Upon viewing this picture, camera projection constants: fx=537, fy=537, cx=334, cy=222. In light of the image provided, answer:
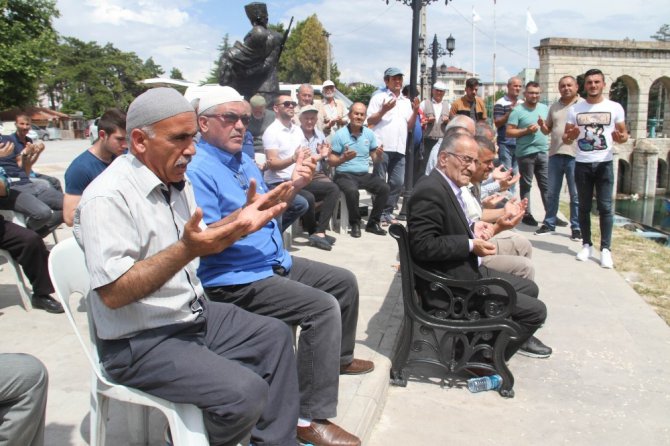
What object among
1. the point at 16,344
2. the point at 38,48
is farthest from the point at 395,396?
the point at 38,48

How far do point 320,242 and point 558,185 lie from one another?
345 centimetres

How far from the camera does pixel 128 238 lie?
72.6 inches

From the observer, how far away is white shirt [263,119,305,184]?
6.21 meters

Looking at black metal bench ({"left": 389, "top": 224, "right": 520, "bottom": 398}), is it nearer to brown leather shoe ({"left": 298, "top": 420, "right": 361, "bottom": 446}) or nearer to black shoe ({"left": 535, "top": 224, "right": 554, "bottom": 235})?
brown leather shoe ({"left": 298, "top": 420, "right": 361, "bottom": 446})

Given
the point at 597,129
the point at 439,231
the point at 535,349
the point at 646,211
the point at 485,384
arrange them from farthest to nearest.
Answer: the point at 646,211
the point at 597,129
the point at 535,349
the point at 485,384
the point at 439,231

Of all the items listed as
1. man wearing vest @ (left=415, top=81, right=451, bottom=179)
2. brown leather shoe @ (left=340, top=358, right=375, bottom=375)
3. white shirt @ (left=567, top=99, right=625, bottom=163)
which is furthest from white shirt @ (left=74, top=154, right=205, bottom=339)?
man wearing vest @ (left=415, top=81, right=451, bottom=179)

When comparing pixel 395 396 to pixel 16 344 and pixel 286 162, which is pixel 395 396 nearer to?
pixel 16 344

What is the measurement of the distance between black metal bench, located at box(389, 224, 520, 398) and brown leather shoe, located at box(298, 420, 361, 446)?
0.91m

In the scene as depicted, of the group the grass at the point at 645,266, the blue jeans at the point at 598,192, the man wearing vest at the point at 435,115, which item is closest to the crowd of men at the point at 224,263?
the blue jeans at the point at 598,192

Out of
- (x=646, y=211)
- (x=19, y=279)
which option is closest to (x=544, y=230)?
(x=19, y=279)

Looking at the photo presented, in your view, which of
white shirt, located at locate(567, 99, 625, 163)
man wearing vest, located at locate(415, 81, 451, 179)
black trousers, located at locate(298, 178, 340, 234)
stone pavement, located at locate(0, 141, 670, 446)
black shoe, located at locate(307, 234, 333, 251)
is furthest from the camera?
man wearing vest, located at locate(415, 81, 451, 179)

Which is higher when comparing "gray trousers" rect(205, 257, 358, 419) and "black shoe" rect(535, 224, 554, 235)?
"gray trousers" rect(205, 257, 358, 419)

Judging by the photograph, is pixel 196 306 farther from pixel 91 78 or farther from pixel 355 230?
pixel 91 78

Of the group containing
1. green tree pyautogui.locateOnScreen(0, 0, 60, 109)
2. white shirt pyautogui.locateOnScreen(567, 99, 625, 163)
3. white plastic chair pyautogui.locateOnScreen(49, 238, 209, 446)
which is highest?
green tree pyautogui.locateOnScreen(0, 0, 60, 109)
